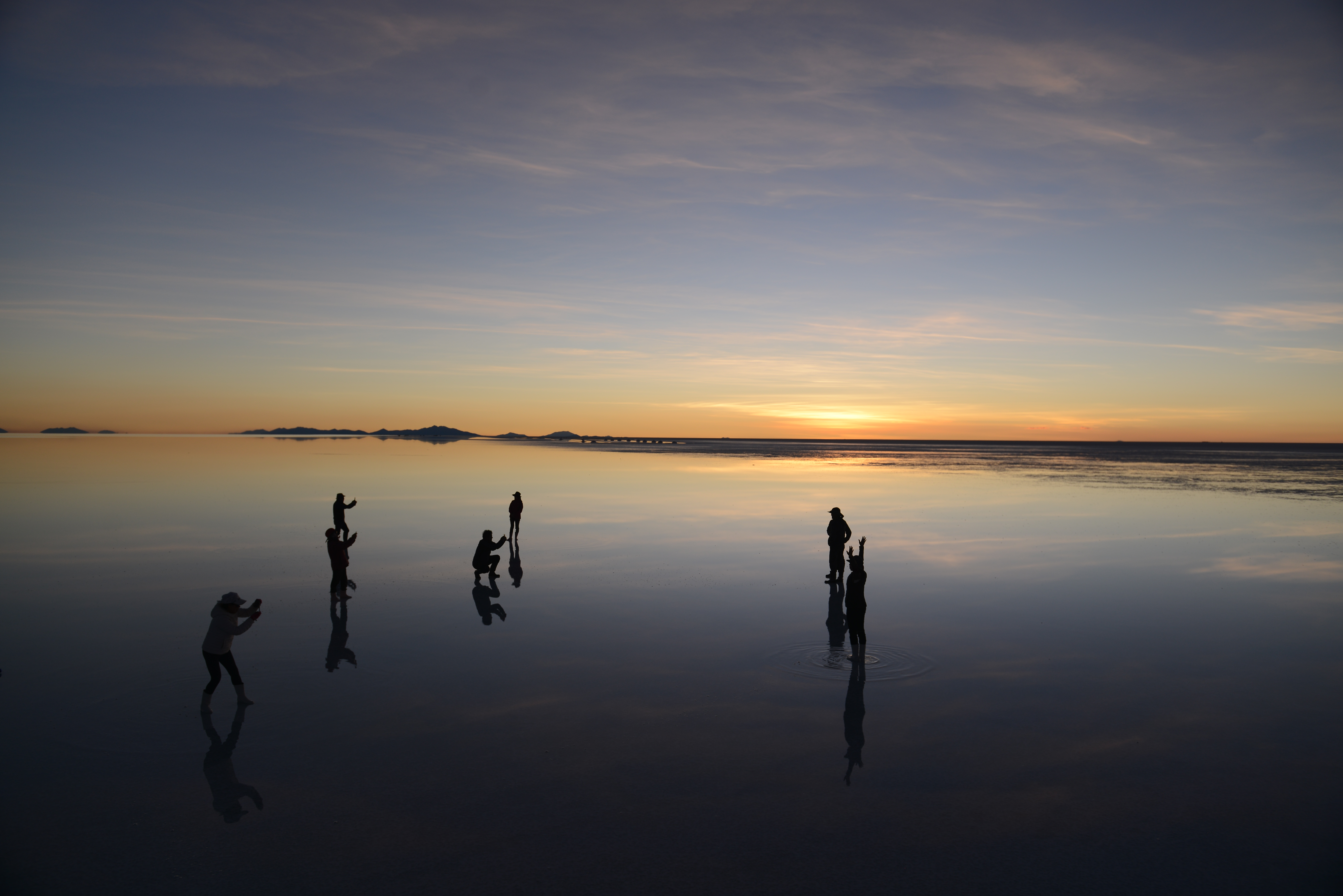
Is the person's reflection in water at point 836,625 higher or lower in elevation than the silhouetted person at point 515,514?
lower

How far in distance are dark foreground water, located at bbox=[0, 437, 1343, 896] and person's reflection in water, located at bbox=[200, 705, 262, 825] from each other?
0.05 m

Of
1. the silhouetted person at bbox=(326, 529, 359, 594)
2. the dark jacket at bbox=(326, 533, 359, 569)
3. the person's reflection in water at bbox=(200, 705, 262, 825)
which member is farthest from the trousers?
Result: the dark jacket at bbox=(326, 533, 359, 569)

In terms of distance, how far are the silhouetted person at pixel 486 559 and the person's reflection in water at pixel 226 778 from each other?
26.4 feet

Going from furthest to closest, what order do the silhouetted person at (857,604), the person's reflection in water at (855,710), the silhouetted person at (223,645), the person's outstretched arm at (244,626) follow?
the silhouetted person at (857,604)
the person's outstretched arm at (244,626)
the silhouetted person at (223,645)
the person's reflection in water at (855,710)

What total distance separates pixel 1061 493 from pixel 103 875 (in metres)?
41.6

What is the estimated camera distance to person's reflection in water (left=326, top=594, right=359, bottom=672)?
10.8 m

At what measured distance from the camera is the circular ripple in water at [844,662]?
409 inches

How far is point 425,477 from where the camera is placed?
157 ft

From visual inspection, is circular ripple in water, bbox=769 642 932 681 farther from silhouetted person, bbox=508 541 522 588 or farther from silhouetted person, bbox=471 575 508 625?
silhouetted person, bbox=508 541 522 588

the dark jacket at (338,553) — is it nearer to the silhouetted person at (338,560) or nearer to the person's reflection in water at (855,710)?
the silhouetted person at (338,560)

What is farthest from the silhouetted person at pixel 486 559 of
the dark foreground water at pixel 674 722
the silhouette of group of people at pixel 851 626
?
the silhouette of group of people at pixel 851 626

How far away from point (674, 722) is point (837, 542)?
341 inches

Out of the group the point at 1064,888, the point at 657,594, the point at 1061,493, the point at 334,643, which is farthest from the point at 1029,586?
the point at 1061,493

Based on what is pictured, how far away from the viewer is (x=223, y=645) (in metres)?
9.09
